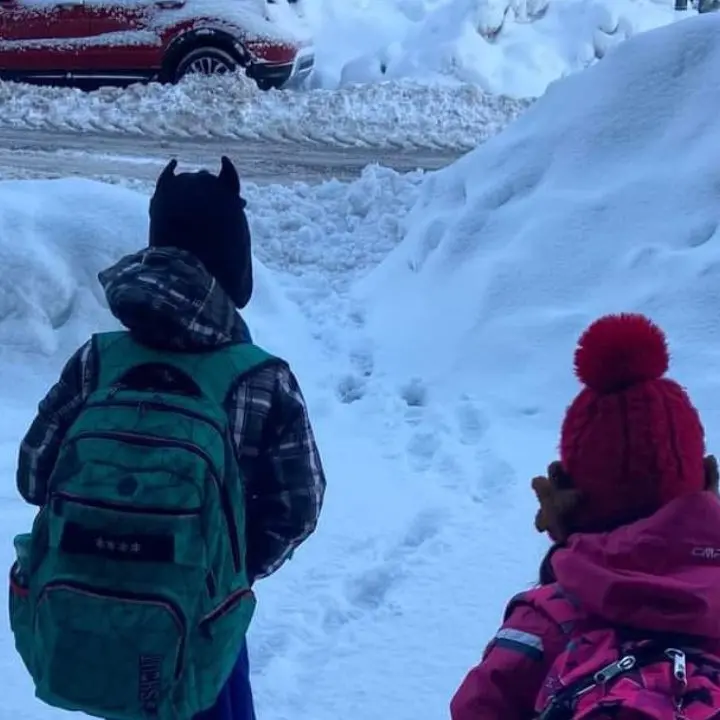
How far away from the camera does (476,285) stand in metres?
6.29

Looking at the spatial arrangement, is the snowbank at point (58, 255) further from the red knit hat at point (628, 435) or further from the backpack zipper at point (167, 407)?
the red knit hat at point (628, 435)

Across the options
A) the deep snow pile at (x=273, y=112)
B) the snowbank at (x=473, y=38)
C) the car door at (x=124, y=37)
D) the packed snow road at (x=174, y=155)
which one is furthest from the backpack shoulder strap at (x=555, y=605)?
the snowbank at (x=473, y=38)

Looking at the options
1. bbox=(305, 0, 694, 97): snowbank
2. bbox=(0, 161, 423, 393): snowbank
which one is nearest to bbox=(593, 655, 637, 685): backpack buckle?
bbox=(0, 161, 423, 393): snowbank

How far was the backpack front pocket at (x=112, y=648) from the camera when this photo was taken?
2006mm

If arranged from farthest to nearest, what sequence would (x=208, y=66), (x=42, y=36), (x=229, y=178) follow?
(x=42, y=36) < (x=208, y=66) < (x=229, y=178)

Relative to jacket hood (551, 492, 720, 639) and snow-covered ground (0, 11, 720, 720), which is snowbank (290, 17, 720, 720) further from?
jacket hood (551, 492, 720, 639)

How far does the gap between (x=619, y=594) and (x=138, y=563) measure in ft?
2.31

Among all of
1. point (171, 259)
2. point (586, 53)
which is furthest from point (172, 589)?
point (586, 53)

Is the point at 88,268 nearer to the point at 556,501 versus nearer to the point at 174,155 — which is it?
the point at 556,501

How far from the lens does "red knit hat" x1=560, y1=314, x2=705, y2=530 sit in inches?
73.4

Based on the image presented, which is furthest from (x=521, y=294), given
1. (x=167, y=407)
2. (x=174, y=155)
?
(x=174, y=155)

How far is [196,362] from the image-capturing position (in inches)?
85.6

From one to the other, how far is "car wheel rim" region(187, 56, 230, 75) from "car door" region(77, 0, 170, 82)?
1.15 ft

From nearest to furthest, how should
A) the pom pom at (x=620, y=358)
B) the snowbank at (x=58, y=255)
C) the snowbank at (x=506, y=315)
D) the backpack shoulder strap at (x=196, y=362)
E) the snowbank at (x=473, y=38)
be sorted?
the pom pom at (x=620, y=358) → the backpack shoulder strap at (x=196, y=362) → the snowbank at (x=506, y=315) → the snowbank at (x=58, y=255) → the snowbank at (x=473, y=38)
